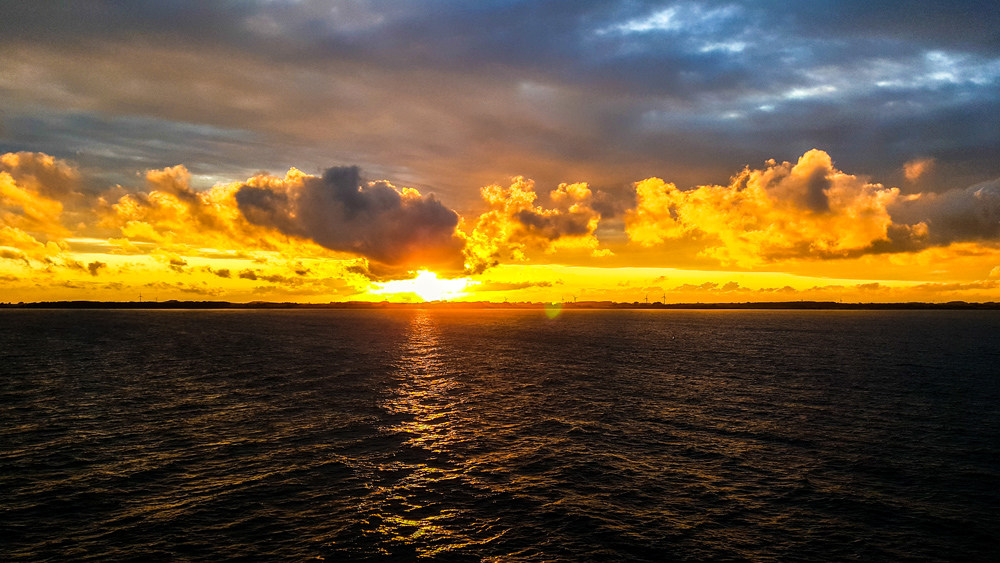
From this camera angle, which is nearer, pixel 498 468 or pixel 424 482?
pixel 424 482

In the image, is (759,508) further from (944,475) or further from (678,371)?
(678,371)

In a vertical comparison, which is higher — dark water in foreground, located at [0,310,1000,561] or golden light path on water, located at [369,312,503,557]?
dark water in foreground, located at [0,310,1000,561]

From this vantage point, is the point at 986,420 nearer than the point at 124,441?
No

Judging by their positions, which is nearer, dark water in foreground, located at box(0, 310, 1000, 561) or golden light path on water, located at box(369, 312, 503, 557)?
dark water in foreground, located at box(0, 310, 1000, 561)

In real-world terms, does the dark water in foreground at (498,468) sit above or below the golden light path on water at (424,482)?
above

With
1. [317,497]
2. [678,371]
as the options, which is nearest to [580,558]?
[317,497]

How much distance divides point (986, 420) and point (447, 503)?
196 ft

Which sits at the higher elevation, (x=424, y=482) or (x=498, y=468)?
(x=498, y=468)

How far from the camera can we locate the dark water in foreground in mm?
27781

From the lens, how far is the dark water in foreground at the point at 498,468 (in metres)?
27.8

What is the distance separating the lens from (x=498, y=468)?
39531 millimetres

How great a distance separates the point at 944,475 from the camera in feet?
125

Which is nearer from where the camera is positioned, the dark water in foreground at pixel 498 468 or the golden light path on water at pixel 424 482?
the dark water in foreground at pixel 498 468

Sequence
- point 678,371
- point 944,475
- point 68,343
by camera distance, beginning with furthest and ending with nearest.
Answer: point 68,343
point 678,371
point 944,475
